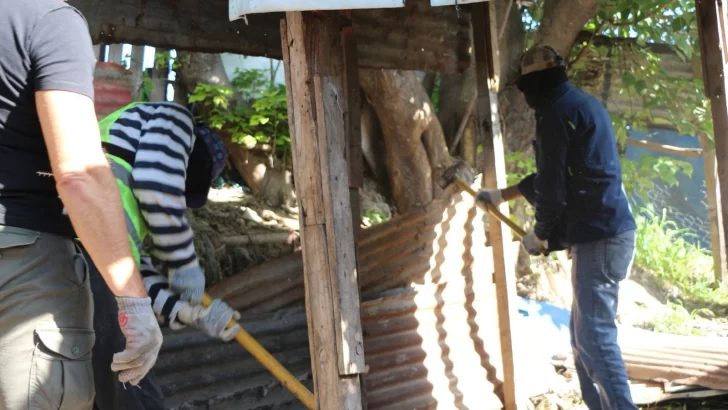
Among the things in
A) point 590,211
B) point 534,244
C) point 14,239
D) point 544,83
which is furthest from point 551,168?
point 14,239

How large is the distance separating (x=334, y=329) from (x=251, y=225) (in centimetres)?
303

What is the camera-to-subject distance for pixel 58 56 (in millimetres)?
1982

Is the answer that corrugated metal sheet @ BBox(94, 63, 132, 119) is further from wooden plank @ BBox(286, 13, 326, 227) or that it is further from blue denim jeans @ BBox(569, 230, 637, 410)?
blue denim jeans @ BBox(569, 230, 637, 410)

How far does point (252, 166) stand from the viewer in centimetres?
664

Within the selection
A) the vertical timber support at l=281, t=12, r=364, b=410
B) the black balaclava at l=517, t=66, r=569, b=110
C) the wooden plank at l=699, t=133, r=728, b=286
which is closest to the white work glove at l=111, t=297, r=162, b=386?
the vertical timber support at l=281, t=12, r=364, b=410

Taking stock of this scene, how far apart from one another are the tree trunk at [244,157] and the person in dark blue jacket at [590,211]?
3.11m

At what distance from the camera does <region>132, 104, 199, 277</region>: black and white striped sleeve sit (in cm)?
312

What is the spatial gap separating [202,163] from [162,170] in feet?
1.16

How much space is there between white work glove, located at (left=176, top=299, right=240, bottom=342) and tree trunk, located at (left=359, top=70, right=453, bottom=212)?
11.2 ft

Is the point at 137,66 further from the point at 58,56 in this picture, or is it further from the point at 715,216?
the point at 715,216

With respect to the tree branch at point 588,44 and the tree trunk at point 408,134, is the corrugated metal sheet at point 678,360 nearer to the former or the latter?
the tree trunk at point 408,134

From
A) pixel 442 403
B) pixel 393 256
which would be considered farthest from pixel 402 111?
pixel 442 403

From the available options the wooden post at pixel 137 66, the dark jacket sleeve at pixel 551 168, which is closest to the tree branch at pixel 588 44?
the dark jacket sleeve at pixel 551 168

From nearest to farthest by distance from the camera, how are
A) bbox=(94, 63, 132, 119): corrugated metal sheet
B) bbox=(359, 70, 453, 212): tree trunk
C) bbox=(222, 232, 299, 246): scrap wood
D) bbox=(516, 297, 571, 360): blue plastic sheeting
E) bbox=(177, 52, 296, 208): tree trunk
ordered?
bbox=(516, 297, 571, 360): blue plastic sheeting, bbox=(222, 232, 299, 246): scrap wood, bbox=(94, 63, 132, 119): corrugated metal sheet, bbox=(359, 70, 453, 212): tree trunk, bbox=(177, 52, 296, 208): tree trunk
